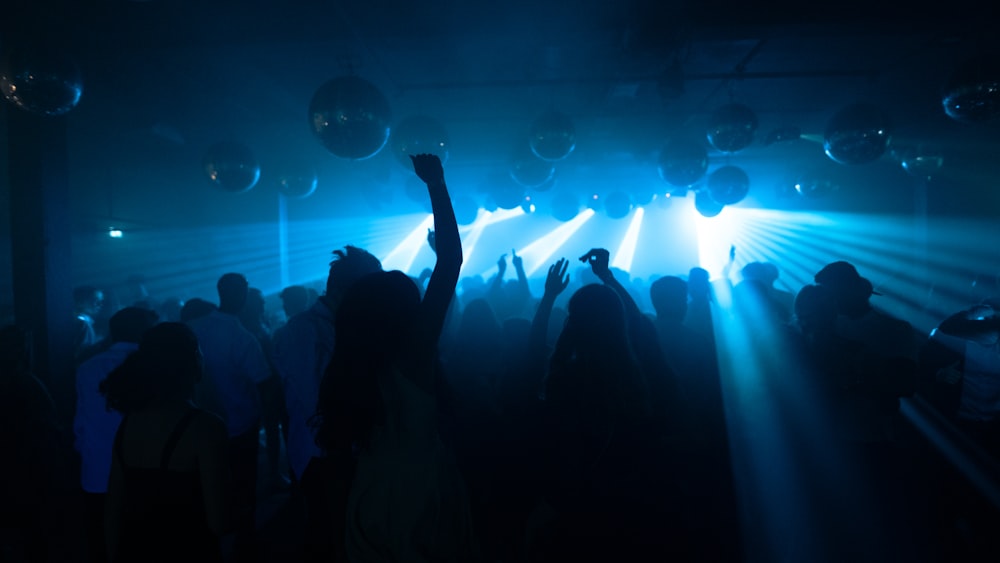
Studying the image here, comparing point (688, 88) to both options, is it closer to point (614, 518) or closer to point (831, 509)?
point (831, 509)

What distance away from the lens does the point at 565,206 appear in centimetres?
827

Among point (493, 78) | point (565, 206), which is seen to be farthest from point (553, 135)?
point (565, 206)

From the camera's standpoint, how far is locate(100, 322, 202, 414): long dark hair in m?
1.69

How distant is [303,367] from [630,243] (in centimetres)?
1427

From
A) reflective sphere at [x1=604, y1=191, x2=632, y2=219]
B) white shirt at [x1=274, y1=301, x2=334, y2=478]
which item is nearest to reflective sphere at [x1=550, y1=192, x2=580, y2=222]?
reflective sphere at [x1=604, y1=191, x2=632, y2=219]

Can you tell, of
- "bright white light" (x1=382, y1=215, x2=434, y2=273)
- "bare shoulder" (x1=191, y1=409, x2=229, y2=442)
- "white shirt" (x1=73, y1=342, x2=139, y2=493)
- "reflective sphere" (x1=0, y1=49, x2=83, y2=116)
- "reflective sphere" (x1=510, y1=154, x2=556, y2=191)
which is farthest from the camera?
"bright white light" (x1=382, y1=215, x2=434, y2=273)

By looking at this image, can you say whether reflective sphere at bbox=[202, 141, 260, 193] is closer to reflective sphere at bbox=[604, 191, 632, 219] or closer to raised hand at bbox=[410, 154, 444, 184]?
raised hand at bbox=[410, 154, 444, 184]

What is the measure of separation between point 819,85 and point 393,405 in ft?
22.3

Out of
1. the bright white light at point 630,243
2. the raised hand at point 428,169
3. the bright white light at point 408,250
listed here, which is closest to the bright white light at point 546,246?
the bright white light at point 630,243

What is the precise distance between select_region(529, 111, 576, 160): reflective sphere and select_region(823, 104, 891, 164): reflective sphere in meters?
2.13

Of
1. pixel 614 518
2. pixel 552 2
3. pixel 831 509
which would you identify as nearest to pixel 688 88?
pixel 552 2

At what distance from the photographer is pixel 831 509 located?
7.58ft

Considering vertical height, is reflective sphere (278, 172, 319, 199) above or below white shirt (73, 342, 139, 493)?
above

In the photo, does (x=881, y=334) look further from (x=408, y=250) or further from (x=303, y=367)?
(x=408, y=250)
